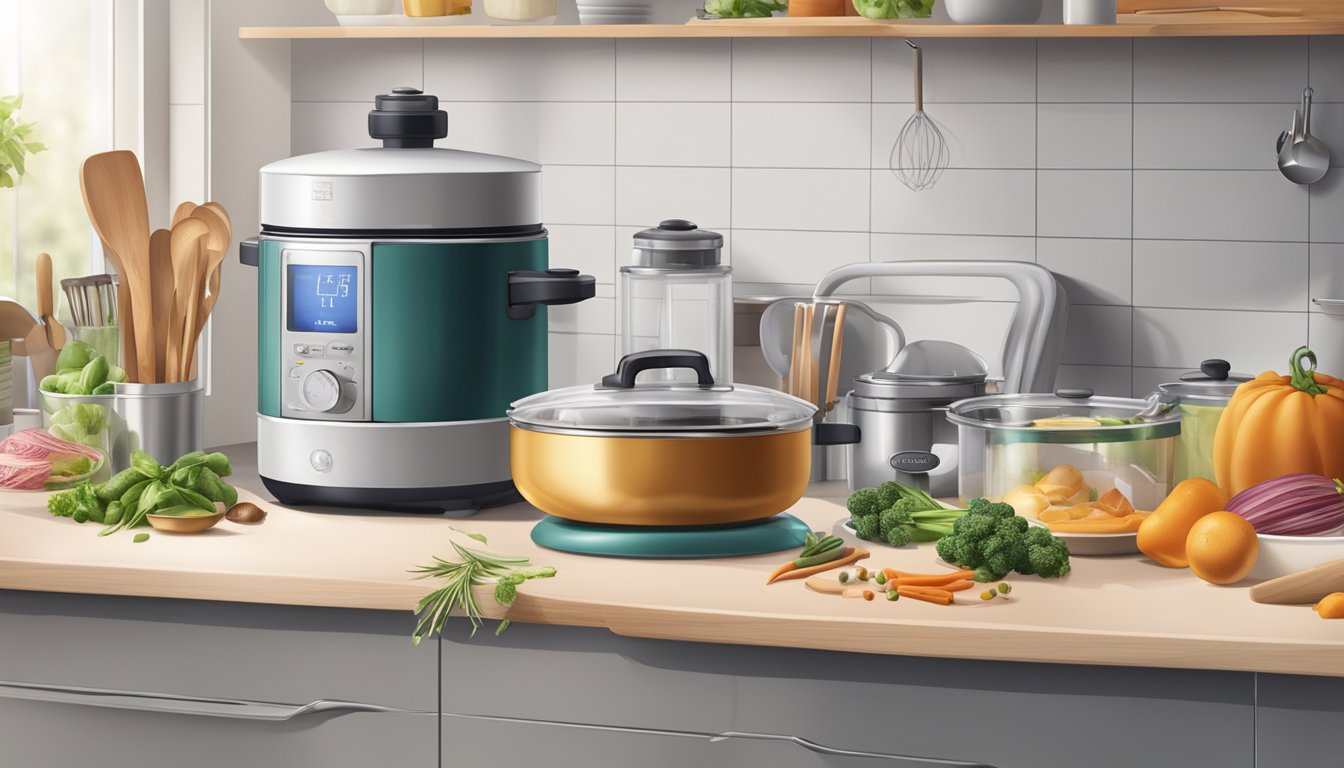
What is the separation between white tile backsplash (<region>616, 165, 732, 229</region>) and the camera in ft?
7.33

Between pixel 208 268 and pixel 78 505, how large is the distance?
1.13 feet

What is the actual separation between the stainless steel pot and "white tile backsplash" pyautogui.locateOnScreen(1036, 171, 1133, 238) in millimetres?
833

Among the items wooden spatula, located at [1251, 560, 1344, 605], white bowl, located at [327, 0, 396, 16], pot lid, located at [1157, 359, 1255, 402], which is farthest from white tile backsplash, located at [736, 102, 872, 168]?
wooden spatula, located at [1251, 560, 1344, 605]

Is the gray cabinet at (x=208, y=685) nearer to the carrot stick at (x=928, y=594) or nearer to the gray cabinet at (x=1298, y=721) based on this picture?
the carrot stick at (x=928, y=594)

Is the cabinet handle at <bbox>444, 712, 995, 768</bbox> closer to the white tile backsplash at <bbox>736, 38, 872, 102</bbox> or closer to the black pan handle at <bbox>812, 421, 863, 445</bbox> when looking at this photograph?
the black pan handle at <bbox>812, 421, 863, 445</bbox>

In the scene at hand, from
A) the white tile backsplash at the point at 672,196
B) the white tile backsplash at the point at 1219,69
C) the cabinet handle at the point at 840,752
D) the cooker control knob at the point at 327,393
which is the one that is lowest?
the cabinet handle at the point at 840,752

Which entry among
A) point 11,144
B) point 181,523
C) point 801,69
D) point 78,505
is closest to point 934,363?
point 801,69

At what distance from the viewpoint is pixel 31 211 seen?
2.02 meters

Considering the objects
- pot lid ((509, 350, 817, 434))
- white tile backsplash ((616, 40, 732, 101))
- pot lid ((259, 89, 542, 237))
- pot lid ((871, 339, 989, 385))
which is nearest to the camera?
pot lid ((509, 350, 817, 434))

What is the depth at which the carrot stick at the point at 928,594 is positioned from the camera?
123cm

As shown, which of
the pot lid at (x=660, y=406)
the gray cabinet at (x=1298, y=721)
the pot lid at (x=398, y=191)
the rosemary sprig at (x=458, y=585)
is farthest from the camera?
the pot lid at (x=398, y=191)

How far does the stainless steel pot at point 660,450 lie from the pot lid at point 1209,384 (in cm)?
50

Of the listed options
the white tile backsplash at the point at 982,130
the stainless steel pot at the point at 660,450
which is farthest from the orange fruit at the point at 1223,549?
the white tile backsplash at the point at 982,130

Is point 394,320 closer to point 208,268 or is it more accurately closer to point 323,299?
point 323,299
